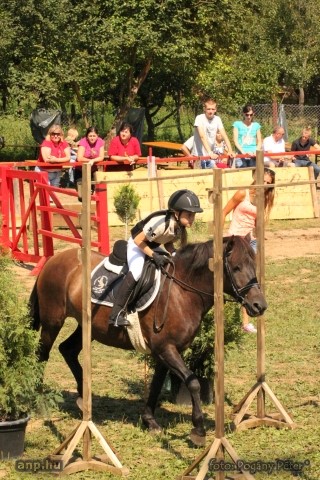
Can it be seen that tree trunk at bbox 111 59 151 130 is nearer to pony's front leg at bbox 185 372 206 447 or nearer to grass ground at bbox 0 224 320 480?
grass ground at bbox 0 224 320 480

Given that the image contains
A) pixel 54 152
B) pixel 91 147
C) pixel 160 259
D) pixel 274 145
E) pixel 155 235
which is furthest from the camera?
pixel 274 145

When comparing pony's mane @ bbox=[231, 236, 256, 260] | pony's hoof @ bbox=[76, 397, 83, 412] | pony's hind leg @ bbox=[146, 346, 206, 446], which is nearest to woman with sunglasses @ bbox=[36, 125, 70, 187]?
pony's hoof @ bbox=[76, 397, 83, 412]

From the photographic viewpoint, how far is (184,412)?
9742mm

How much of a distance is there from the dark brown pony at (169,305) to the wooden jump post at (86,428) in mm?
804

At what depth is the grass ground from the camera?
327 inches

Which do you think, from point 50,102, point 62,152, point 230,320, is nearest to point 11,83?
point 50,102

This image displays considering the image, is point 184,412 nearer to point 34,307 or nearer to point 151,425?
point 151,425

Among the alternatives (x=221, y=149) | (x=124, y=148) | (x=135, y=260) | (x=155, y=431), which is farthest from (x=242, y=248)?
(x=221, y=149)

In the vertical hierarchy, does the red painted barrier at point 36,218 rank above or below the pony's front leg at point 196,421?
above

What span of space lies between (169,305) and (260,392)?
1.08 metres

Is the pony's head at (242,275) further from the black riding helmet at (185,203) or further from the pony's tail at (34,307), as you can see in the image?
the pony's tail at (34,307)

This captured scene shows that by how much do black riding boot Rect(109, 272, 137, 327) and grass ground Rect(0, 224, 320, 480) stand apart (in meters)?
0.78

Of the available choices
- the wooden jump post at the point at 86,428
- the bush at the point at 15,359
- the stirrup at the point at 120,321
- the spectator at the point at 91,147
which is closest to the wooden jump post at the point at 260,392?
the stirrup at the point at 120,321

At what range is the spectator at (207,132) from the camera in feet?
62.6
